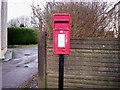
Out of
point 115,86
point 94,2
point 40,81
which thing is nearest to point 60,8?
point 94,2

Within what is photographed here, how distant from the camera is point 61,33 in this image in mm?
5410

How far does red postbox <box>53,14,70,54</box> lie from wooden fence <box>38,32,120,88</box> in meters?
1.13

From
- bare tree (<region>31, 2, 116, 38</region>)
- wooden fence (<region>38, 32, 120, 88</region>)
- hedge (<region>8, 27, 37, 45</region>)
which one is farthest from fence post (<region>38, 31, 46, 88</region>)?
hedge (<region>8, 27, 37, 45</region>)

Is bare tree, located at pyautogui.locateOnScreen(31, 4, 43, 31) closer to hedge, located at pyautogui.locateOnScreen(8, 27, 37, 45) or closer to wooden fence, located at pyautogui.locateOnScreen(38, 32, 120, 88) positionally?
wooden fence, located at pyautogui.locateOnScreen(38, 32, 120, 88)

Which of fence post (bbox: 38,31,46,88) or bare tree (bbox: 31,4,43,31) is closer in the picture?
fence post (bbox: 38,31,46,88)

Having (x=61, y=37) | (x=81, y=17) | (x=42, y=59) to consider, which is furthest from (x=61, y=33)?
(x=81, y=17)

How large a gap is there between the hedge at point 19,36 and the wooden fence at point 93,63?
793 inches

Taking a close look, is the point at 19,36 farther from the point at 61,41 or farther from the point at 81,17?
the point at 61,41

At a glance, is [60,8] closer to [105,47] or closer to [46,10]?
[46,10]

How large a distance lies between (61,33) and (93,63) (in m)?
1.54

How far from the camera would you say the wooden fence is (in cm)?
650

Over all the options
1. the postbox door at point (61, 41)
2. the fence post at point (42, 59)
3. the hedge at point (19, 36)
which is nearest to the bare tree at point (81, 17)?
the fence post at point (42, 59)

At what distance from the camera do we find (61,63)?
538 centimetres

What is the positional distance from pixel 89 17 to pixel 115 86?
6.49 ft
